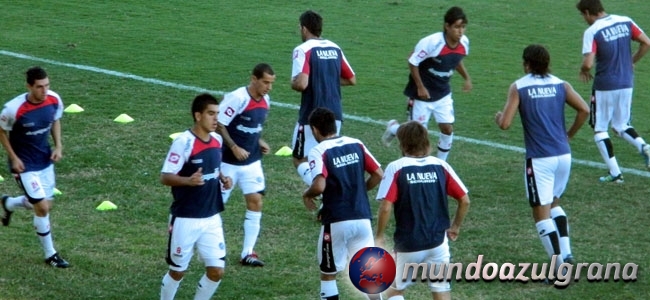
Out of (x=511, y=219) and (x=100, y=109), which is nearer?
(x=511, y=219)

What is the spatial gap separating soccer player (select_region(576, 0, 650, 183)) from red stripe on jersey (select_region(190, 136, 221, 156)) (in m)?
5.31

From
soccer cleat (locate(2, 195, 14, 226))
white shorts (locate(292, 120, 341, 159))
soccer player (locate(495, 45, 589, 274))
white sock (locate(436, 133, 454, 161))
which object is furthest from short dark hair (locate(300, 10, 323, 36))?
soccer cleat (locate(2, 195, 14, 226))

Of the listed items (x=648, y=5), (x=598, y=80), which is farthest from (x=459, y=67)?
(x=648, y=5)

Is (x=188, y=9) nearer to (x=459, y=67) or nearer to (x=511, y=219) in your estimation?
(x=459, y=67)

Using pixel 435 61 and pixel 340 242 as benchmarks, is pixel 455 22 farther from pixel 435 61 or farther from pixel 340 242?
pixel 340 242

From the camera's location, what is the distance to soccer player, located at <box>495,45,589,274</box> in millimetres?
10148

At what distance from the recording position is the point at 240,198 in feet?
42.5

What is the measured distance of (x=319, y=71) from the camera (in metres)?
12.0

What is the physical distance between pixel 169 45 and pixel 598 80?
9.70 meters

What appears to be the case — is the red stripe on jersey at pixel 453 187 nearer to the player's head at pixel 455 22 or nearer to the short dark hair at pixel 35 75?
the short dark hair at pixel 35 75

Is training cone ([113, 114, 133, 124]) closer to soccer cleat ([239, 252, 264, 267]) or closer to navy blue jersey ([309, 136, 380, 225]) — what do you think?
soccer cleat ([239, 252, 264, 267])

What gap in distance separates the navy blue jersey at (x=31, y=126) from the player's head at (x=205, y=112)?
7.19 feet

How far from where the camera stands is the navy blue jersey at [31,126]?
10.4 meters

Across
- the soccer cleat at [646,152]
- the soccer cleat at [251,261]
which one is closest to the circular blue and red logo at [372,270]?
the soccer cleat at [251,261]
